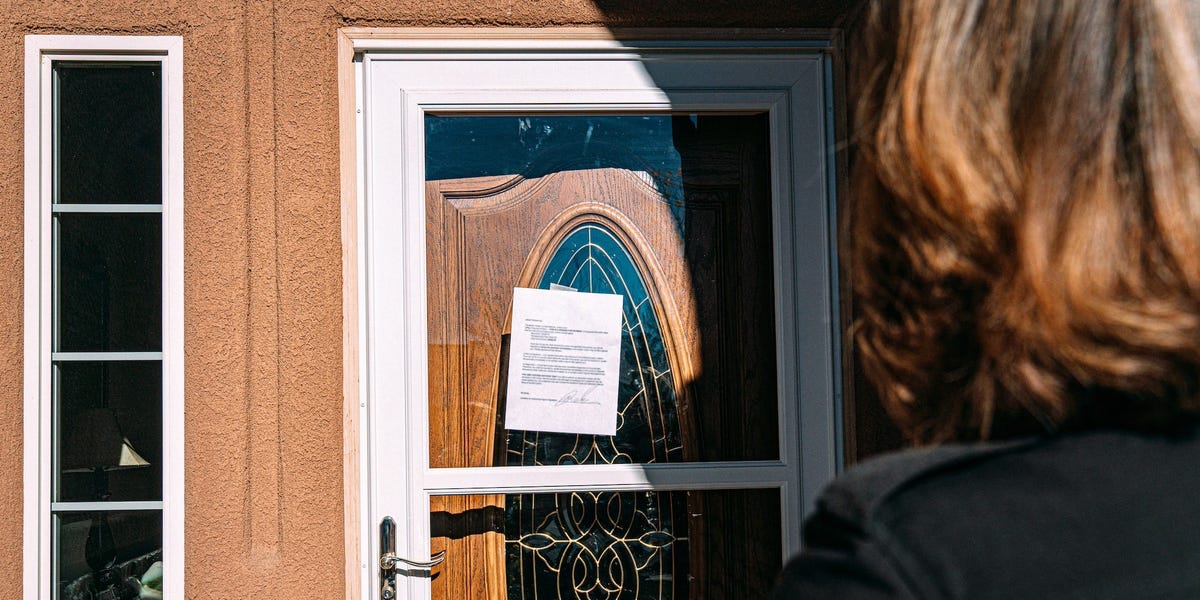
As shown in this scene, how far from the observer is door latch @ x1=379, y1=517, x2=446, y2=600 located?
6.66 ft

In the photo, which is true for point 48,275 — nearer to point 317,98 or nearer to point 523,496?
point 317,98

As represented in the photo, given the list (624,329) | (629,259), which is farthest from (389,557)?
(629,259)

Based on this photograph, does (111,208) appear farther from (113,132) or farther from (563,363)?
(563,363)

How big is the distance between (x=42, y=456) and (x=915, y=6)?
2.15 metres

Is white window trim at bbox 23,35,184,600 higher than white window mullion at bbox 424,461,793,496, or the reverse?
white window trim at bbox 23,35,184,600

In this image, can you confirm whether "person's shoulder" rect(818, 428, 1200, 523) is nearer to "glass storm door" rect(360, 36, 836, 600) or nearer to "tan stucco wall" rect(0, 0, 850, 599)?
"glass storm door" rect(360, 36, 836, 600)

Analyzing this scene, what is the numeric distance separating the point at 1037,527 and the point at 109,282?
6.92 ft

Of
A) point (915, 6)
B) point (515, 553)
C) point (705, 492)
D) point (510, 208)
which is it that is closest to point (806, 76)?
point (510, 208)

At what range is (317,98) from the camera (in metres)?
2.04

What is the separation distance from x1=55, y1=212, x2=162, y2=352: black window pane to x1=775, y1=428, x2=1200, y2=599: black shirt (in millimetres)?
1938

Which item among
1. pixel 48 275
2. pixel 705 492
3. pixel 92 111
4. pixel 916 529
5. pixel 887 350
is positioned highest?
pixel 92 111

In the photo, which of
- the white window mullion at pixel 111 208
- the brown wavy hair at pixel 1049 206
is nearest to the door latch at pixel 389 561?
the white window mullion at pixel 111 208

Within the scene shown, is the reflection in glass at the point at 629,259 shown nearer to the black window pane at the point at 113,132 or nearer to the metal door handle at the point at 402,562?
the metal door handle at the point at 402,562
